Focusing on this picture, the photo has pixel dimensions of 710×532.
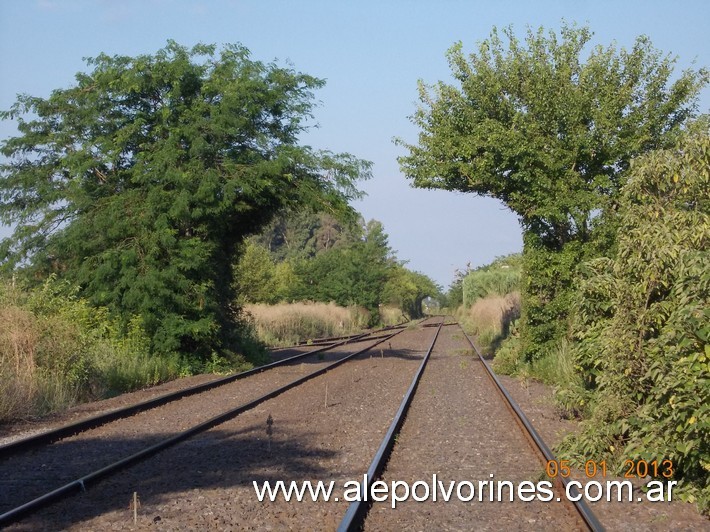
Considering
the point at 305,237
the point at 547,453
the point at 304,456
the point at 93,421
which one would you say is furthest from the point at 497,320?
the point at 305,237

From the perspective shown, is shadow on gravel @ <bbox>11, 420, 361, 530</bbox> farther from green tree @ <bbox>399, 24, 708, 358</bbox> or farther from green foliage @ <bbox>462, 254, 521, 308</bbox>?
green foliage @ <bbox>462, 254, 521, 308</bbox>

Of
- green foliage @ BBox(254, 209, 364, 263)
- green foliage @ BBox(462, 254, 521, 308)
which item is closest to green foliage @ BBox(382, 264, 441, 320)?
green foliage @ BBox(462, 254, 521, 308)

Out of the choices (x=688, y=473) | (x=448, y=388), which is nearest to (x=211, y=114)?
(x=448, y=388)

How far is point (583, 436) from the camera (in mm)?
9312

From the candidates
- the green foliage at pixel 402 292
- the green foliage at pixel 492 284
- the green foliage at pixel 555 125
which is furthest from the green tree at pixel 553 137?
the green foliage at pixel 402 292

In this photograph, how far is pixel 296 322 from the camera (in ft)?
143

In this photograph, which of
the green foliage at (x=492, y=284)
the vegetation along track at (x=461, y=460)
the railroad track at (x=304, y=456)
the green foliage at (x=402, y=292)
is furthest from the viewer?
the green foliage at (x=402, y=292)

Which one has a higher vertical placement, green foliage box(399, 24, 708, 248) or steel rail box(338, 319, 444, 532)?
green foliage box(399, 24, 708, 248)

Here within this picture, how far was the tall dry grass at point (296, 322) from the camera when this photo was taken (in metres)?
39.8

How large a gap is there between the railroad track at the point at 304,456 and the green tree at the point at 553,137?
4.56 meters

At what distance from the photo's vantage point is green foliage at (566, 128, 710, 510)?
738 centimetres

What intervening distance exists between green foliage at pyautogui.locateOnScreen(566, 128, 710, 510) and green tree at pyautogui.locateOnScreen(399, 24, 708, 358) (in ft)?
27.1
